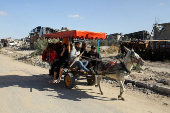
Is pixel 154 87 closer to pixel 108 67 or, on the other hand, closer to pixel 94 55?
pixel 108 67

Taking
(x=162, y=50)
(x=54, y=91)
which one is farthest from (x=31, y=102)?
(x=162, y=50)

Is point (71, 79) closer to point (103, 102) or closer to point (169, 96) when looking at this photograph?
point (103, 102)

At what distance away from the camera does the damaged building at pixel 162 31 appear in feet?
64.3

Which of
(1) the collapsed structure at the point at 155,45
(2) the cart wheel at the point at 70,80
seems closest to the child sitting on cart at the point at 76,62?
Answer: (2) the cart wheel at the point at 70,80

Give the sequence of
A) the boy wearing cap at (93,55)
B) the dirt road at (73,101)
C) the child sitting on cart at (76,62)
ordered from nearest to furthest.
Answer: the dirt road at (73,101), the child sitting on cart at (76,62), the boy wearing cap at (93,55)

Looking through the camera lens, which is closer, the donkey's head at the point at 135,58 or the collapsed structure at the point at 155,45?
the donkey's head at the point at 135,58

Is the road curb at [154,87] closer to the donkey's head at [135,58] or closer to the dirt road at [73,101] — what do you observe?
the dirt road at [73,101]

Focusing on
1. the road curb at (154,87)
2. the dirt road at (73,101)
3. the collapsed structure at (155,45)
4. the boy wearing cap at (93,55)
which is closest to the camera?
the dirt road at (73,101)

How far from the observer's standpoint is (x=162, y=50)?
16.7m

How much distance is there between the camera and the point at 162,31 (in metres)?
20.1

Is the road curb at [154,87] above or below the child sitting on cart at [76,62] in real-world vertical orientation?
below

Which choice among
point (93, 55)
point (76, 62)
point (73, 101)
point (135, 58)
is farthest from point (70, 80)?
point (135, 58)

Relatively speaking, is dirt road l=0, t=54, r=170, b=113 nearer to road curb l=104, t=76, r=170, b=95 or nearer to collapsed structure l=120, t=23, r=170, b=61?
road curb l=104, t=76, r=170, b=95

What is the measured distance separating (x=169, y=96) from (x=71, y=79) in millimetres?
3820
